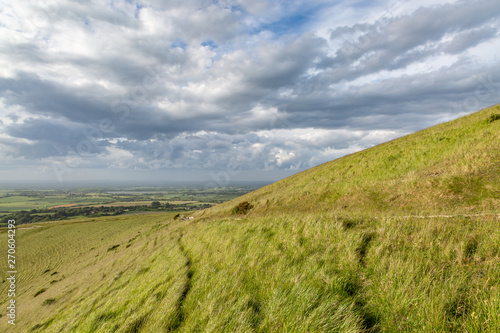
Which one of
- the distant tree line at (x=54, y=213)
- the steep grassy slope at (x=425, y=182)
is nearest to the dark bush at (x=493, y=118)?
the steep grassy slope at (x=425, y=182)

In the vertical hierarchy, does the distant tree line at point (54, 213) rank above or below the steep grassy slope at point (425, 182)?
below

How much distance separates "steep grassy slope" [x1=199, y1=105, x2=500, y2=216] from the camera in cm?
1291

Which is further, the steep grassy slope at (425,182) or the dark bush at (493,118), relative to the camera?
the dark bush at (493,118)

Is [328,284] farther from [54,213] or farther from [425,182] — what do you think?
[54,213]

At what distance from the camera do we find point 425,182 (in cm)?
→ 1563

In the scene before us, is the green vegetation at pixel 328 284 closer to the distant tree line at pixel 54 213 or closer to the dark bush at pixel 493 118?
the dark bush at pixel 493 118

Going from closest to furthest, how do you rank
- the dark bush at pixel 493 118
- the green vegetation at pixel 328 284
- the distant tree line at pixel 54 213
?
the green vegetation at pixel 328 284
the dark bush at pixel 493 118
the distant tree line at pixel 54 213

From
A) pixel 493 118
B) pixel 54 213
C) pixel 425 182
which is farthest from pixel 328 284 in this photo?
pixel 54 213

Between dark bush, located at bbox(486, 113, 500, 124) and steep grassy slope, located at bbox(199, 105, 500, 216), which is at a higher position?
dark bush, located at bbox(486, 113, 500, 124)

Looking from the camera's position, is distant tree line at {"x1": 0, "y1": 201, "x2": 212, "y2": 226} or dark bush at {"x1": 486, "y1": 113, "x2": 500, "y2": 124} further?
distant tree line at {"x1": 0, "y1": 201, "x2": 212, "y2": 226}

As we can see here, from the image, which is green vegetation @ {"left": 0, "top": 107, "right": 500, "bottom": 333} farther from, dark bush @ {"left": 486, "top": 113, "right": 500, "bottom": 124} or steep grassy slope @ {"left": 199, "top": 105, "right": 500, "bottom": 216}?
dark bush @ {"left": 486, "top": 113, "right": 500, "bottom": 124}

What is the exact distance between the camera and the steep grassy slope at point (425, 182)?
508 inches

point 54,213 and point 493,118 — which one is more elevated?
point 493,118

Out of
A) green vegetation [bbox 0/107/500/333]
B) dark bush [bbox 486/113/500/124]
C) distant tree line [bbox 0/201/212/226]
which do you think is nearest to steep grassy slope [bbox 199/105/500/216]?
dark bush [bbox 486/113/500/124]
